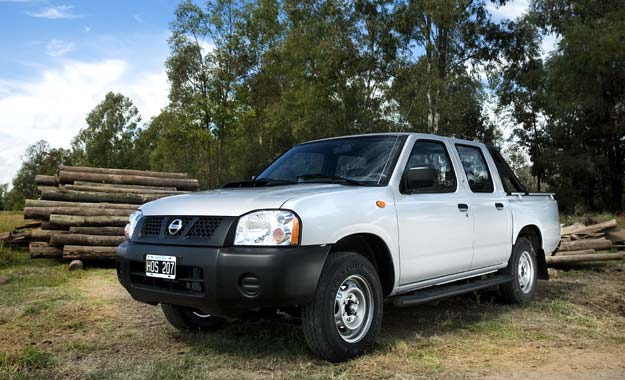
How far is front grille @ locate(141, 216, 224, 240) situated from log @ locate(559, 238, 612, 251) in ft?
30.0

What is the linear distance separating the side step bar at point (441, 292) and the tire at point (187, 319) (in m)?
1.97

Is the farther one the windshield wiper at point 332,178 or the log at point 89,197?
the log at point 89,197

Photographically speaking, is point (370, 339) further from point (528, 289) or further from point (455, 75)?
point (455, 75)

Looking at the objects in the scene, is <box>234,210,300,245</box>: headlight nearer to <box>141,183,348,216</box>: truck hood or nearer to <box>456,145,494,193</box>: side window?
<box>141,183,348,216</box>: truck hood

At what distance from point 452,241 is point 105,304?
4.42 metres

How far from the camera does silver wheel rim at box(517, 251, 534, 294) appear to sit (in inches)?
285

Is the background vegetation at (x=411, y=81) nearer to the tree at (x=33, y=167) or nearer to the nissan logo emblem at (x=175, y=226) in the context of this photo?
the nissan logo emblem at (x=175, y=226)

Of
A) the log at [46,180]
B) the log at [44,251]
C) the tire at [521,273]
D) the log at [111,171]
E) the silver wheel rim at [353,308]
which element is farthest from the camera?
the log at [46,180]

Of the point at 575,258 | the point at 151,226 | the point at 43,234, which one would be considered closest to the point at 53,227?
the point at 43,234

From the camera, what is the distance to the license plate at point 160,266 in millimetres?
4312

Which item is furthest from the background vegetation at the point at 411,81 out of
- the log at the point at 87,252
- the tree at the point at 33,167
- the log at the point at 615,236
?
the tree at the point at 33,167

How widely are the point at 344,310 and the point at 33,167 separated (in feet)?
307

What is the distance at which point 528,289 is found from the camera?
7305mm

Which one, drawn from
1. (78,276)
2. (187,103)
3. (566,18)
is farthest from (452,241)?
(187,103)
